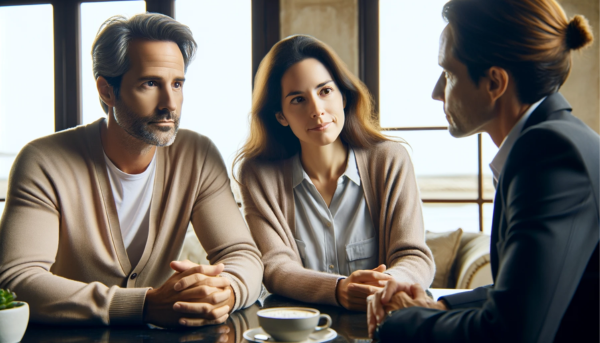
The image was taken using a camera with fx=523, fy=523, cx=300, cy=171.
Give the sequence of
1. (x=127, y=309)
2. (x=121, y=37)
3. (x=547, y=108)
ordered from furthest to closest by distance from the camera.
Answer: (x=121, y=37) < (x=127, y=309) < (x=547, y=108)

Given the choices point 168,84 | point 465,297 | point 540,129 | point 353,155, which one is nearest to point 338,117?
point 353,155

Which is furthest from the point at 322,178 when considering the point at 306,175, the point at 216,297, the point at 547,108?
the point at 547,108

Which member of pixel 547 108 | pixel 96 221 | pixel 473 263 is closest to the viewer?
pixel 547 108

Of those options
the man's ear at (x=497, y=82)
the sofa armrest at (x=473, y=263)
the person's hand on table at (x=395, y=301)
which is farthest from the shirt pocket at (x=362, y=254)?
the sofa armrest at (x=473, y=263)

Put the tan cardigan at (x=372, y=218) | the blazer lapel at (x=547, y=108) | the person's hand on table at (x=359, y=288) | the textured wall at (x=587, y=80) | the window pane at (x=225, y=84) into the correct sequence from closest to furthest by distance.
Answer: the blazer lapel at (x=547, y=108)
the person's hand on table at (x=359, y=288)
the tan cardigan at (x=372, y=218)
the textured wall at (x=587, y=80)
the window pane at (x=225, y=84)

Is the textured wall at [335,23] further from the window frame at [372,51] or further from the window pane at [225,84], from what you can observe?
the window pane at [225,84]

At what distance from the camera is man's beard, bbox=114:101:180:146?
5.80 feet

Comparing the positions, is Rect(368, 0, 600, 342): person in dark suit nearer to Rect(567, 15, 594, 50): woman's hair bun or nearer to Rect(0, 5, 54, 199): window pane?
Rect(567, 15, 594, 50): woman's hair bun

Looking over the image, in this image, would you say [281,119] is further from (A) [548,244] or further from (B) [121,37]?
(A) [548,244]

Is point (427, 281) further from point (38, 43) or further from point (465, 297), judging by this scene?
point (38, 43)

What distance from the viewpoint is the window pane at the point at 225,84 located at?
3.90 m

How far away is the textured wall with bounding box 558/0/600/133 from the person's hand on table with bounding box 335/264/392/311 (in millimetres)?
2569

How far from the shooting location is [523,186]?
85 cm

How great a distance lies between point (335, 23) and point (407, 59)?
0.57 metres
